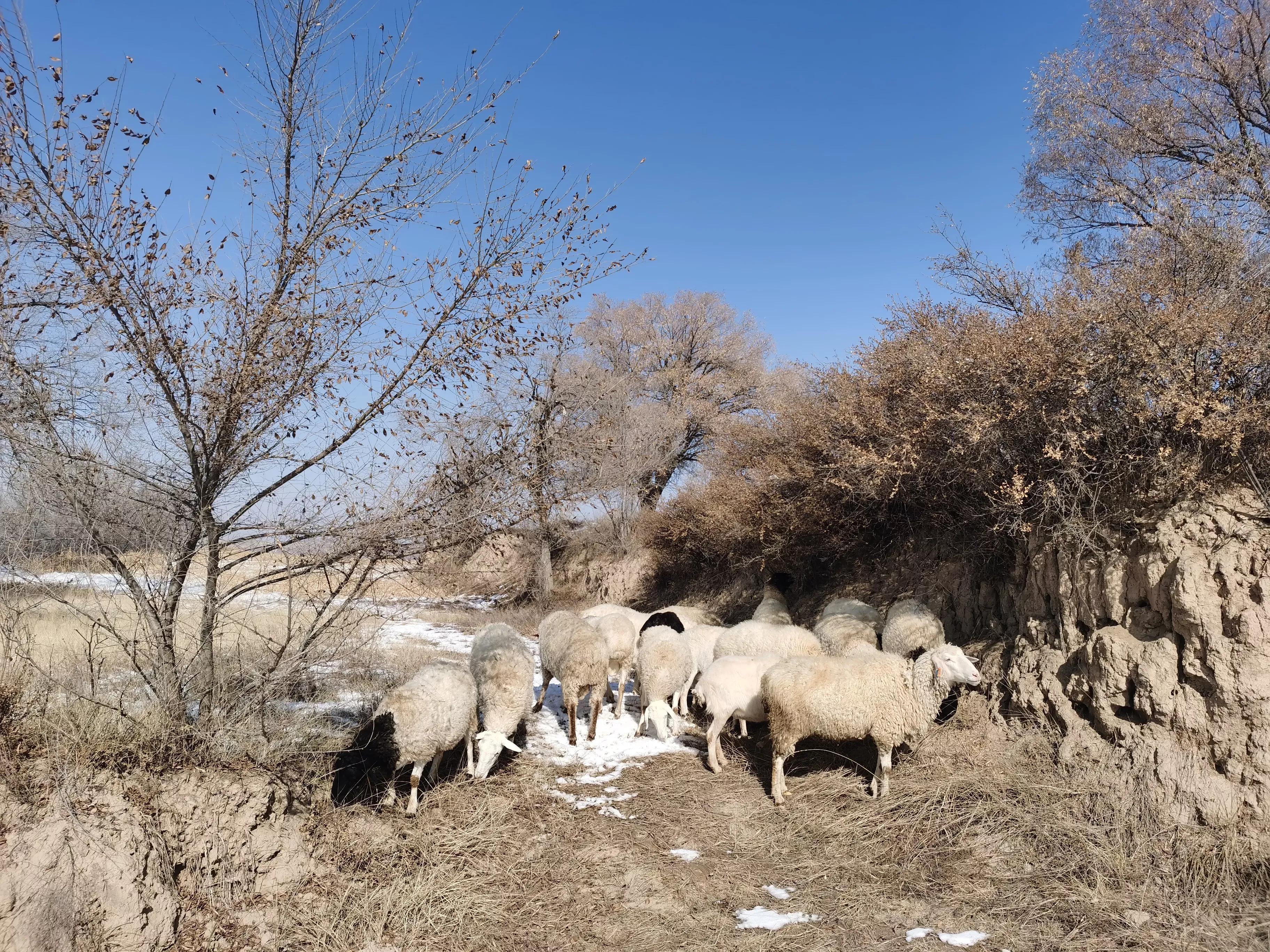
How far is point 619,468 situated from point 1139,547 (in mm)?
13481

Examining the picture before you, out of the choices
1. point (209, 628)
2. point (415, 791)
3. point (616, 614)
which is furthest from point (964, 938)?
point (616, 614)

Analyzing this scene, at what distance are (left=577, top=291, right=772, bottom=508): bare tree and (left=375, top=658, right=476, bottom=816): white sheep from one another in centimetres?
1832

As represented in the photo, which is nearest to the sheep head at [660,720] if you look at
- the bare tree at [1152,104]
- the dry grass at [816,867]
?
the dry grass at [816,867]

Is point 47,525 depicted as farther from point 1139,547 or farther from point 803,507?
point 803,507

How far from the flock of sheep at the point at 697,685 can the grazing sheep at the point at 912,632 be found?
0.05 ft

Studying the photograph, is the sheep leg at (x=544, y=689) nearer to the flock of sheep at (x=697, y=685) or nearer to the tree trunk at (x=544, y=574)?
the flock of sheep at (x=697, y=685)

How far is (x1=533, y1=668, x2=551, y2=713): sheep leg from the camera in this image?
29.7ft

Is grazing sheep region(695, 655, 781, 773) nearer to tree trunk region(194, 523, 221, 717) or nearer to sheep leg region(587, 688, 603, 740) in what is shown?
sheep leg region(587, 688, 603, 740)

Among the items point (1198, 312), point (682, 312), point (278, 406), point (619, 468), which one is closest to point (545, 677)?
point (278, 406)

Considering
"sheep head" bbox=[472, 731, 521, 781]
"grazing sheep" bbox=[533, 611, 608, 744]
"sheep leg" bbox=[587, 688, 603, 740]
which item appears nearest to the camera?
"sheep head" bbox=[472, 731, 521, 781]

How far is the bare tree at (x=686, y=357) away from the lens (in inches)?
1011

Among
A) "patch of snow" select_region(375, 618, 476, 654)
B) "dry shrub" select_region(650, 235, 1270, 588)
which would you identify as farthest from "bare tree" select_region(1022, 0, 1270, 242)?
"patch of snow" select_region(375, 618, 476, 654)

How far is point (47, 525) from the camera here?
16.1ft

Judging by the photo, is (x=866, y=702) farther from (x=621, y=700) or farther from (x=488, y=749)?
(x=488, y=749)
